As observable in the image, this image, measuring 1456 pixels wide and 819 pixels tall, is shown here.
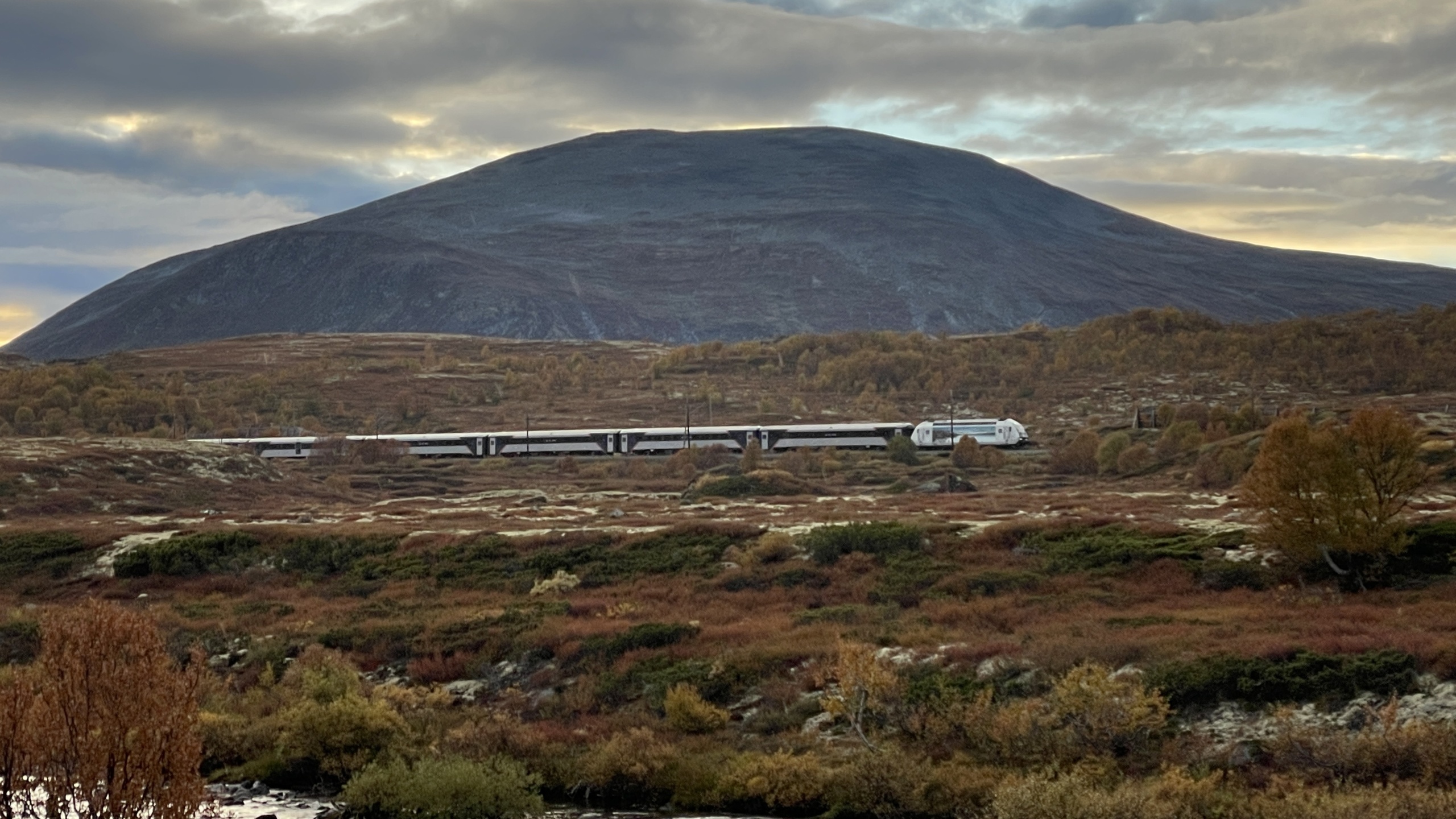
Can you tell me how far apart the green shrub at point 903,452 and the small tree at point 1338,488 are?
63.5 m

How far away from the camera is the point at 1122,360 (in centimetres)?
17050

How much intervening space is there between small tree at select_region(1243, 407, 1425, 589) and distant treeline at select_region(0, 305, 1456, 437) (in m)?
111

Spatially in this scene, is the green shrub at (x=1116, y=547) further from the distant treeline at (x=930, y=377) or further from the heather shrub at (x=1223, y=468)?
the distant treeline at (x=930, y=377)

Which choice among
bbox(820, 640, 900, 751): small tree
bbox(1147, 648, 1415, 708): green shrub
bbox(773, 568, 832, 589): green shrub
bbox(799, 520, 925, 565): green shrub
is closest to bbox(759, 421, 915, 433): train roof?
bbox(799, 520, 925, 565): green shrub

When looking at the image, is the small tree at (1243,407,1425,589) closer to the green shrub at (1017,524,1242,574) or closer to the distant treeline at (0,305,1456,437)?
the green shrub at (1017,524,1242,574)

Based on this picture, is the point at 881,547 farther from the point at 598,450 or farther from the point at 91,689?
the point at 598,450

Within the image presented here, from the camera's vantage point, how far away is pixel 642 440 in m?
122

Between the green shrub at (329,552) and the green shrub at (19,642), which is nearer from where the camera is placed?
the green shrub at (19,642)

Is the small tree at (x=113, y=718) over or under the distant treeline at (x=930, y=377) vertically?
under

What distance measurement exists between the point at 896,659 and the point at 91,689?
19670mm

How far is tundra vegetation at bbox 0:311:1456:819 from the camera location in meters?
22.1

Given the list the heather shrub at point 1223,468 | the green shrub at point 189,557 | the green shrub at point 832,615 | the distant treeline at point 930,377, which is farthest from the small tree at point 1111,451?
the green shrub at point 189,557

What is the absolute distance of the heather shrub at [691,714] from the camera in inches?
1155

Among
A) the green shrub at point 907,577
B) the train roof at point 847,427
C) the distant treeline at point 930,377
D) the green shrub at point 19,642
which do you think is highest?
the distant treeline at point 930,377
